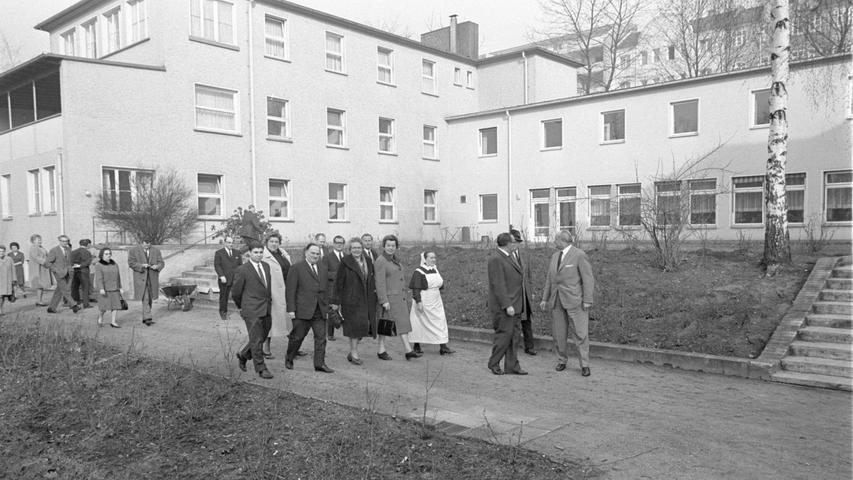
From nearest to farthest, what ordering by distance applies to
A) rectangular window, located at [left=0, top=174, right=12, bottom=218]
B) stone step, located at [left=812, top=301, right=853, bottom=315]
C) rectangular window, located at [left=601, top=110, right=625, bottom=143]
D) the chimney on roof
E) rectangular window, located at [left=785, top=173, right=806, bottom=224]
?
1. stone step, located at [left=812, top=301, right=853, bottom=315]
2. rectangular window, located at [left=785, top=173, right=806, bottom=224]
3. rectangular window, located at [left=0, top=174, right=12, bottom=218]
4. rectangular window, located at [left=601, top=110, right=625, bottom=143]
5. the chimney on roof

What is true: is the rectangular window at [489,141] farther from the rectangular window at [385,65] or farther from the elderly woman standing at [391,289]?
the elderly woman standing at [391,289]

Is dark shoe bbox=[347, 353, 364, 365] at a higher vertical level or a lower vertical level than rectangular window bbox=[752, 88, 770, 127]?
lower

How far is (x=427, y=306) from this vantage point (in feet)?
31.4

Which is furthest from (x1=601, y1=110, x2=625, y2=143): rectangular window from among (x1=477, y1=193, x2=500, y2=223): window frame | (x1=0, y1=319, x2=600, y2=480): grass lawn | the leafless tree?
(x1=0, y1=319, x2=600, y2=480): grass lawn

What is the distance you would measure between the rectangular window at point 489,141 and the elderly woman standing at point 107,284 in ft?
69.5

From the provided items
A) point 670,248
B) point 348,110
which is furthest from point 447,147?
point 670,248

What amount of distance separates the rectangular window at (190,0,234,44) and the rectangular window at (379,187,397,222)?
9608mm

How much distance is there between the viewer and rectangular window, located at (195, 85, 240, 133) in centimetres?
2319

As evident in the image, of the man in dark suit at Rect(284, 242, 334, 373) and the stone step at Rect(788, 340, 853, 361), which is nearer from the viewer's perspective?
the man in dark suit at Rect(284, 242, 334, 373)

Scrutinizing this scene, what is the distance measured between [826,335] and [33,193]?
24511 mm

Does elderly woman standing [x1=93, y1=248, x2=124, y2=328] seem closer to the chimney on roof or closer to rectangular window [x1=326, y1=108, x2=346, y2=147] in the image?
rectangular window [x1=326, y1=108, x2=346, y2=147]

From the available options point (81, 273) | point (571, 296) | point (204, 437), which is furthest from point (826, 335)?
point (81, 273)

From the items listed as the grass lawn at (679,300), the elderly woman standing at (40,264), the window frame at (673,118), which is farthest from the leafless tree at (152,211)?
the window frame at (673,118)

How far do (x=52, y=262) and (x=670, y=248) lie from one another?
13.9 m
